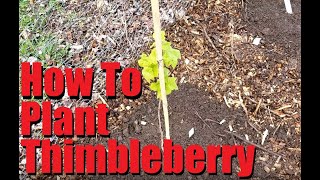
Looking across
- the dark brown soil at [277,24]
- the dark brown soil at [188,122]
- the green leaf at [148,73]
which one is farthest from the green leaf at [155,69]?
the dark brown soil at [277,24]

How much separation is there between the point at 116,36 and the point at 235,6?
3.22 feet

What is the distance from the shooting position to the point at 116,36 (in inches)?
126

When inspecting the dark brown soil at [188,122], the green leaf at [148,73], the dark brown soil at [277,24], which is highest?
the dark brown soil at [277,24]

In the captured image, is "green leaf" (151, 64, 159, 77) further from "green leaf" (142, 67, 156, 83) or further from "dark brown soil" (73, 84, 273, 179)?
"dark brown soil" (73, 84, 273, 179)

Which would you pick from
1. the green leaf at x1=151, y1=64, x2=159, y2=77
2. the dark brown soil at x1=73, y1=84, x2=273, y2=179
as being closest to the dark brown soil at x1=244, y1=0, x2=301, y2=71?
the dark brown soil at x1=73, y1=84, x2=273, y2=179

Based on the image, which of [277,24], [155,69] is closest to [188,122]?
[155,69]

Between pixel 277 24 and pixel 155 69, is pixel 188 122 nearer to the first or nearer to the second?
pixel 155 69

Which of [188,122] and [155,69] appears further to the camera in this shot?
[188,122]

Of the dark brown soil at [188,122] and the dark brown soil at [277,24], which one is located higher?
the dark brown soil at [277,24]

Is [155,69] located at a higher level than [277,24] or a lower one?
lower

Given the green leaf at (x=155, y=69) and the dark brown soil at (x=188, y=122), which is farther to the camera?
the dark brown soil at (x=188, y=122)

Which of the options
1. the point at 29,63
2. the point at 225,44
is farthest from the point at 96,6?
the point at 225,44

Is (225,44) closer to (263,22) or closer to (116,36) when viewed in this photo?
(263,22)

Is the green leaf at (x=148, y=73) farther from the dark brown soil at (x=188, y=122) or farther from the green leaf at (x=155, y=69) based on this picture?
the dark brown soil at (x=188, y=122)
